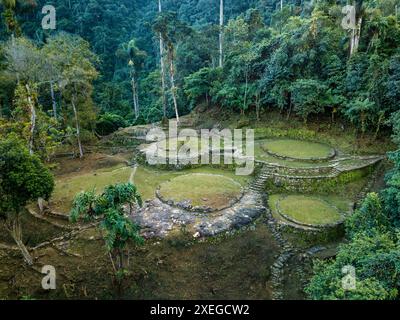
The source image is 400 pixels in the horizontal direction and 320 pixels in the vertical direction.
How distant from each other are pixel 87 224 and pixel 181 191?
5267 millimetres

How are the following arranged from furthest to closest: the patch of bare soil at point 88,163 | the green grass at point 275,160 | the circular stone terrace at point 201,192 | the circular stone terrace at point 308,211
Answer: the patch of bare soil at point 88,163 < the green grass at point 275,160 < the circular stone terrace at point 201,192 < the circular stone terrace at point 308,211

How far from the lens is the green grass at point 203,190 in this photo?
16734 millimetres

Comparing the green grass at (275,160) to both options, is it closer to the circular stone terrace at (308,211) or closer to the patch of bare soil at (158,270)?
the circular stone terrace at (308,211)

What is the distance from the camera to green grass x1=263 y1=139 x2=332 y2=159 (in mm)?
20828

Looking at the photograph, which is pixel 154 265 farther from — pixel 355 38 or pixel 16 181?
pixel 355 38

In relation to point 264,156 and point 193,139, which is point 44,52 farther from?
point 264,156

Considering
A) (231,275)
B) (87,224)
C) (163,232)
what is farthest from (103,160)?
(231,275)

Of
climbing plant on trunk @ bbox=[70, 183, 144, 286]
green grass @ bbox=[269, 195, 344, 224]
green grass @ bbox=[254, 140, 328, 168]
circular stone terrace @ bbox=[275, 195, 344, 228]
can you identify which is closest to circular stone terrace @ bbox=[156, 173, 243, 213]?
green grass @ bbox=[269, 195, 344, 224]

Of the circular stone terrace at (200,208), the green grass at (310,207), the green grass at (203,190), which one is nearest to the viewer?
the circular stone terrace at (200,208)

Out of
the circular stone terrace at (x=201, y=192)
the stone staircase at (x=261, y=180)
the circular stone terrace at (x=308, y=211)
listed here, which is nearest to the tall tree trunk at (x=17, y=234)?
the circular stone terrace at (x=201, y=192)

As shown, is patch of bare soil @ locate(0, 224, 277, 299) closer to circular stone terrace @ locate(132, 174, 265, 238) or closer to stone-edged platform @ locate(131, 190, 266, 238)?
stone-edged platform @ locate(131, 190, 266, 238)

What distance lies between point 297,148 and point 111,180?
13.0 meters

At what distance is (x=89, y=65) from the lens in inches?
926

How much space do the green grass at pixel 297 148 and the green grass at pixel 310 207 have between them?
385 centimetres
